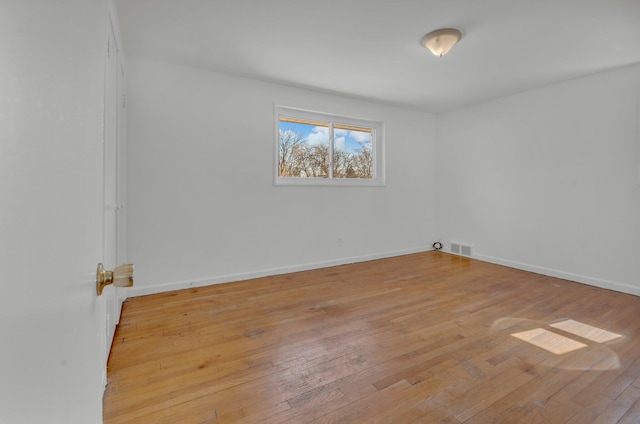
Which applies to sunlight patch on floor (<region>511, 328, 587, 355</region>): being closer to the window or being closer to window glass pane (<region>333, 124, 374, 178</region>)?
the window

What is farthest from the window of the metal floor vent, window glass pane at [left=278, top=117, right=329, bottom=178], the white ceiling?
the metal floor vent

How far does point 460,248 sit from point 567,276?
144 cm

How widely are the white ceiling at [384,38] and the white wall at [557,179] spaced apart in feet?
1.26

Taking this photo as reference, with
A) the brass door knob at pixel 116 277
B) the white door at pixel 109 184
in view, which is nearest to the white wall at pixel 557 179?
the brass door knob at pixel 116 277

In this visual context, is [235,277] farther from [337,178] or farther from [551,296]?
[551,296]

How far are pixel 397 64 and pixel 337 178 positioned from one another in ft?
5.48

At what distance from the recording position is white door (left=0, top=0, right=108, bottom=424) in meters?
0.26

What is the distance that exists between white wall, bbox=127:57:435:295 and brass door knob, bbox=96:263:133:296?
8.82 ft

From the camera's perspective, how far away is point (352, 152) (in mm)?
4512

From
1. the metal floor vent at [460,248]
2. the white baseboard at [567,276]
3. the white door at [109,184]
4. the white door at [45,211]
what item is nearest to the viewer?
the white door at [45,211]

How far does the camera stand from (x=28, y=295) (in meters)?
0.29

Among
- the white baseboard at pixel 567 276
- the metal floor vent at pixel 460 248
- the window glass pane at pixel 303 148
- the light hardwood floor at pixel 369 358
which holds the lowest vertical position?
the light hardwood floor at pixel 369 358

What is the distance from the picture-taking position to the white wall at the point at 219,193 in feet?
9.90

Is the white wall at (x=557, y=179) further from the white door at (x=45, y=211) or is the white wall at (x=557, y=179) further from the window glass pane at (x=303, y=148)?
the white door at (x=45, y=211)
